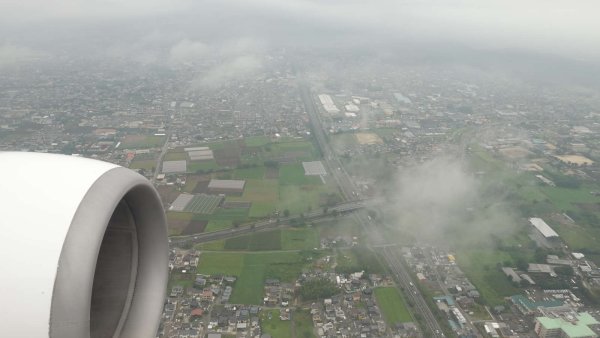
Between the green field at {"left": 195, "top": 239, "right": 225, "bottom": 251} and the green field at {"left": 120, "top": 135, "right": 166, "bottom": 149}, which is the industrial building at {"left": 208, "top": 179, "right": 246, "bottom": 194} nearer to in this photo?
the green field at {"left": 195, "top": 239, "right": 225, "bottom": 251}

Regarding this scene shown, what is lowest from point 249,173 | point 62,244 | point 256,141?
point 249,173

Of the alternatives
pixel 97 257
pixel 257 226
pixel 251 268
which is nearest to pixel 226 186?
pixel 257 226

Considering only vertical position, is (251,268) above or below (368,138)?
below

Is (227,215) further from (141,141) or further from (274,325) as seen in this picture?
(141,141)

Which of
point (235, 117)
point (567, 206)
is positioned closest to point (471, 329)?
point (567, 206)

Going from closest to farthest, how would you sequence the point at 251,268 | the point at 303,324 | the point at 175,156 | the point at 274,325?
the point at 274,325
the point at 303,324
the point at 251,268
the point at 175,156

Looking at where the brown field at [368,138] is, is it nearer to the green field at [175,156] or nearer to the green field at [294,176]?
the green field at [294,176]
